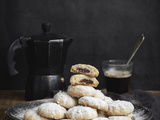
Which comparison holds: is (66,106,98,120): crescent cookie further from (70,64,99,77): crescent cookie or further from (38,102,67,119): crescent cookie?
(70,64,99,77): crescent cookie

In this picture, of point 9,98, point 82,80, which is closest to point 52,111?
point 82,80

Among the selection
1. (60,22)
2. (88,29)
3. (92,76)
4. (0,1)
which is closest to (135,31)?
(88,29)

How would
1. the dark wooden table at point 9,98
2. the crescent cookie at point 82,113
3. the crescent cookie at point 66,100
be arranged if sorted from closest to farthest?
1. the crescent cookie at point 82,113
2. the crescent cookie at point 66,100
3. the dark wooden table at point 9,98

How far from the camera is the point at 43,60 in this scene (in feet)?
4.64

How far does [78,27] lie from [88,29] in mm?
59

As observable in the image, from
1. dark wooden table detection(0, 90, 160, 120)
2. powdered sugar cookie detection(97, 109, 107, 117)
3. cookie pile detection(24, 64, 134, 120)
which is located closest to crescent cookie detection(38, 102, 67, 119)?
cookie pile detection(24, 64, 134, 120)

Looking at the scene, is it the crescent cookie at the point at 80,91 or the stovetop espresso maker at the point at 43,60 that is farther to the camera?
the stovetop espresso maker at the point at 43,60

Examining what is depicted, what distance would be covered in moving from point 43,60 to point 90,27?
42cm

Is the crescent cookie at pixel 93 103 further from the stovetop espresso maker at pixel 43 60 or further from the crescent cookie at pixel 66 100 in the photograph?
the stovetop espresso maker at pixel 43 60

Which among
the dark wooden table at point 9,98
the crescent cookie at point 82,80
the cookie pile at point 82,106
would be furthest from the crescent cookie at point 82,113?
the dark wooden table at point 9,98

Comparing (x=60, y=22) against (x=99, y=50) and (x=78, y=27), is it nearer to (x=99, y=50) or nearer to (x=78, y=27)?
(x=78, y=27)

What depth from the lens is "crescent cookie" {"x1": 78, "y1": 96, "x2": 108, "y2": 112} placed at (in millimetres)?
1024

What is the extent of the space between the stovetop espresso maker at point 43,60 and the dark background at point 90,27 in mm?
263

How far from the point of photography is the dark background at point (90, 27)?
1670 millimetres
